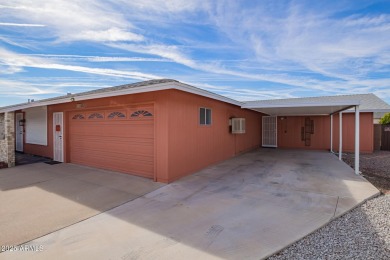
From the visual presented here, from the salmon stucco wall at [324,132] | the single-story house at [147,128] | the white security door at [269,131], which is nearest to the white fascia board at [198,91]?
the single-story house at [147,128]

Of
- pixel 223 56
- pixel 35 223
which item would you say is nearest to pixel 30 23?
pixel 35 223

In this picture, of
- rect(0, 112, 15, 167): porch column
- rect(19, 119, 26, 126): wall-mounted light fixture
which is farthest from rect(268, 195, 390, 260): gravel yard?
rect(19, 119, 26, 126): wall-mounted light fixture

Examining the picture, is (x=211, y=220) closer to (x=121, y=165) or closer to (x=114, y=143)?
(x=121, y=165)

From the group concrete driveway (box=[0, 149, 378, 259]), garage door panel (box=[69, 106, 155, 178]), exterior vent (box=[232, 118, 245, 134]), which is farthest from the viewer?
exterior vent (box=[232, 118, 245, 134])

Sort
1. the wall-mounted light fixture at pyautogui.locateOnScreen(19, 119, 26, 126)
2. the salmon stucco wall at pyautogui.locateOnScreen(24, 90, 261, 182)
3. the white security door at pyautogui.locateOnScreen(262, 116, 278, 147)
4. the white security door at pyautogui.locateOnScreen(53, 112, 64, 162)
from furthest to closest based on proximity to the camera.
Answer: the white security door at pyautogui.locateOnScreen(262, 116, 278, 147) < the wall-mounted light fixture at pyautogui.locateOnScreen(19, 119, 26, 126) < the white security door at pyautogui.locateOnScreen(53, 112, 64, 162) < the salmon stucco wall at pyautogui.locateOnScreen(24, 90, 261, 182)

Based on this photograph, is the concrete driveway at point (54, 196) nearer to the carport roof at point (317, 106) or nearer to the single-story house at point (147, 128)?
the single-story house at point (147, 128)

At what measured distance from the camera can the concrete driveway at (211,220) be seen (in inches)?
108

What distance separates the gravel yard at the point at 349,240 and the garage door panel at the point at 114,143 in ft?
14.3

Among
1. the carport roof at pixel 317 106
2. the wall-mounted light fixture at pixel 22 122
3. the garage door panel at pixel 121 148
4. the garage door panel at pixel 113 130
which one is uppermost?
the carport roof at pixel 317 106

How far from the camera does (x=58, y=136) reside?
9320 mm

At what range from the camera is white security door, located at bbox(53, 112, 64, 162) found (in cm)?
913

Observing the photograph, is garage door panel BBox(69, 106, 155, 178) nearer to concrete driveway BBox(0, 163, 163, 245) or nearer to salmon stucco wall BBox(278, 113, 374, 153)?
concrete driveway BBox(0, 163, 163, 245)

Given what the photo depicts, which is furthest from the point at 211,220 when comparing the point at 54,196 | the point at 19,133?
the point at 19,133

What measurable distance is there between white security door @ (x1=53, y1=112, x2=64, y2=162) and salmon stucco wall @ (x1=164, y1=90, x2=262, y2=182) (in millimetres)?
6015
